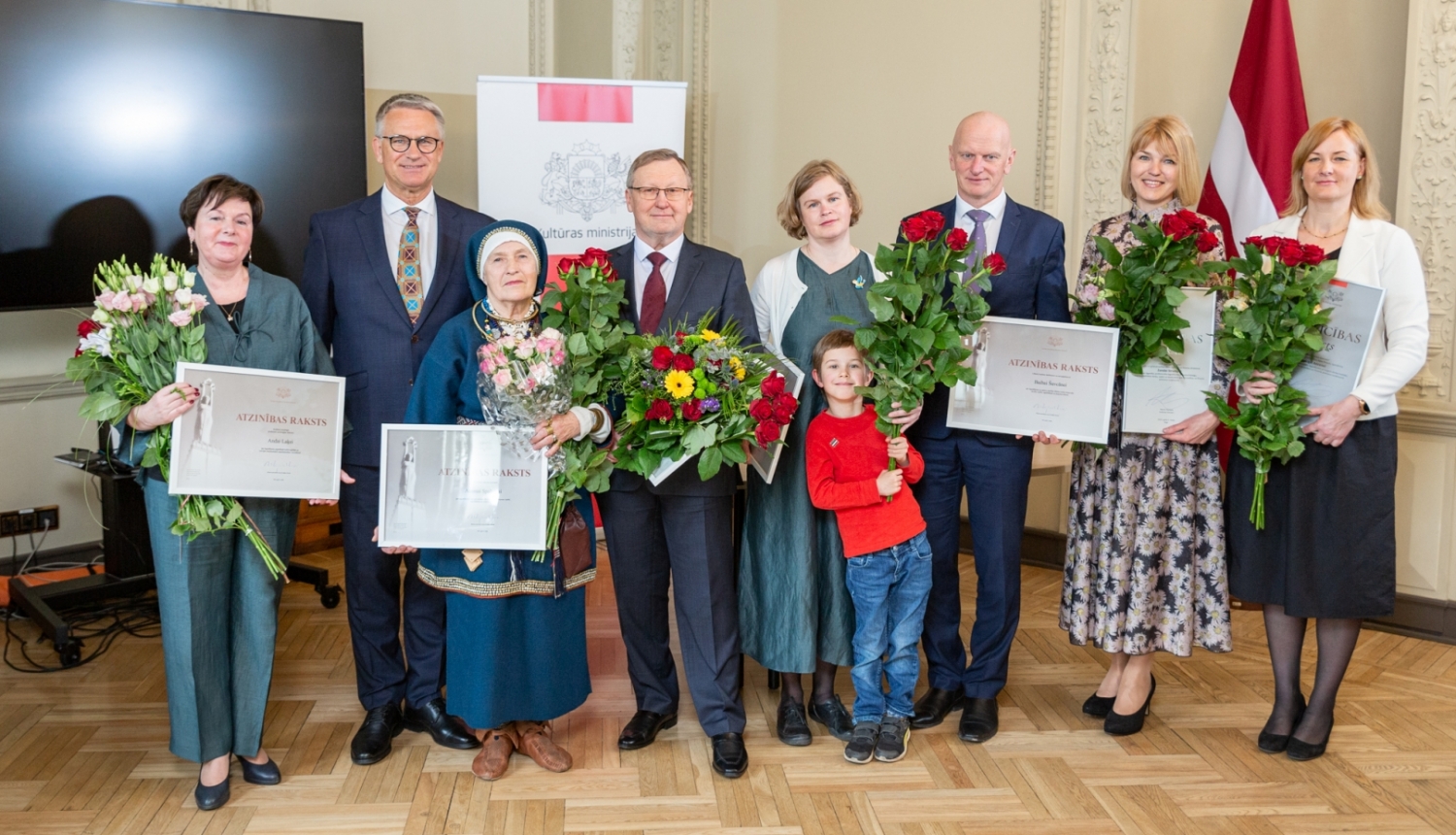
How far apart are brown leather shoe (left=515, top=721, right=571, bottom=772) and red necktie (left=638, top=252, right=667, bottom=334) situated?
3.71 feet

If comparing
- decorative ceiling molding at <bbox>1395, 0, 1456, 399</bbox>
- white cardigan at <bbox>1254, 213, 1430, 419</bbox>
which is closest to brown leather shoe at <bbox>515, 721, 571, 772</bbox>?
white cardigan at <bbox>1254, 213, 1430, 419</bbox>

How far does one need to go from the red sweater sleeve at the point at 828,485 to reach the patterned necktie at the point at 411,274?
1.14 meters

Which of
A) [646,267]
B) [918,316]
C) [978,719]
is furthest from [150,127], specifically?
[978,719]

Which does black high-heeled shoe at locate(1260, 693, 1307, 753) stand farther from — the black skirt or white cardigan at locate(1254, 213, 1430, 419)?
white cardigan at locate(1254, 213, 1430, 419)

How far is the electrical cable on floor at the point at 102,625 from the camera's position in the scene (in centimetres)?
409

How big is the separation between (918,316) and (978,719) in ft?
4.01

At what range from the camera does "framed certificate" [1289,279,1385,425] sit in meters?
3.07

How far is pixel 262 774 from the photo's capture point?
313cm

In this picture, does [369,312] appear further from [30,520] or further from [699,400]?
[30,520]

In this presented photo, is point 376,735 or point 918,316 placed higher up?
point 918,316

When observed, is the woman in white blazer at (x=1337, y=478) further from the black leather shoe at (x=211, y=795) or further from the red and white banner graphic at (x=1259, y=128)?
the black leather shoe at (x=211, y=795)

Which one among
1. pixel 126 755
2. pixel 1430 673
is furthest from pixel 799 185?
pixel 1430 673

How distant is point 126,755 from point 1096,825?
2.61 m

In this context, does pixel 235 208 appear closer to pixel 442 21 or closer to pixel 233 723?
pixel 233 723
